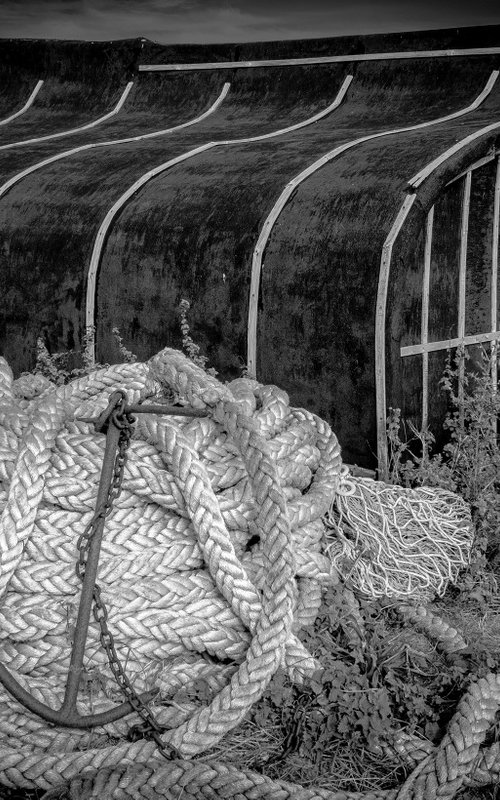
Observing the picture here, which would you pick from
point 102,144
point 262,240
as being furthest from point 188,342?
point 102,144

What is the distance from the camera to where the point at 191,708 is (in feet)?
8.04

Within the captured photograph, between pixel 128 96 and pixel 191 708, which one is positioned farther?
pixel 128 96

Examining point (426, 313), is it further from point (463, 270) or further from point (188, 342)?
point (188, 342)

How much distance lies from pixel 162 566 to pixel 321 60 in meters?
6.55

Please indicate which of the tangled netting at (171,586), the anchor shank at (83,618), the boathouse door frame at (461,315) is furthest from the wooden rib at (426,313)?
the anchor shank at (83,618)

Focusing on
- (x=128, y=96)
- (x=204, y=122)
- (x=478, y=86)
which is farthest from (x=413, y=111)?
(x=128, y=96)

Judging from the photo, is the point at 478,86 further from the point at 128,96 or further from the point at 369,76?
the point at 128,96

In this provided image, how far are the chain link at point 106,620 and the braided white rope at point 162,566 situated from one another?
4cm

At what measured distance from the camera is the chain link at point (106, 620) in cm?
233

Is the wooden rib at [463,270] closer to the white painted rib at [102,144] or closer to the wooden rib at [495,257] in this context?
the wooden rib at [495,257]

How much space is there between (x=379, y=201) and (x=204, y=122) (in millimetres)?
3641

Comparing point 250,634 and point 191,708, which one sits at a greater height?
point 250,634

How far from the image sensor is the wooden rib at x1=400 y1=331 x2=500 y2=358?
4598 millimetres

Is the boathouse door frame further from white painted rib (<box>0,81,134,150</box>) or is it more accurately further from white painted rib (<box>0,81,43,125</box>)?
white painted rib (<box>0,81,43,125</box>)
